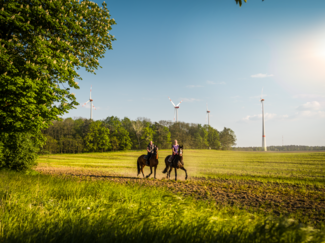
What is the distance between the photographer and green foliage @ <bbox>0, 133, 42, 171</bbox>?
15.1m

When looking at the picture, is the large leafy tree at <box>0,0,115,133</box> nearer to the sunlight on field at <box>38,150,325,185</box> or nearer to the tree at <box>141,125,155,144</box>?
the sunlight on field at <box>38,150,325,185</box>

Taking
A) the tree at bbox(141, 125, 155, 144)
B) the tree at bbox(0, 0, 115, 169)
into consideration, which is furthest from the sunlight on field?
the tree at bbox(141, 125, 155, 144)

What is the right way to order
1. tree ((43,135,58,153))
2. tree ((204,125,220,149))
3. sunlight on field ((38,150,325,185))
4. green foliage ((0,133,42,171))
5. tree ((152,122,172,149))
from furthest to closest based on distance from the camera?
1. tree ((204,125,220,149))
2. tree ((152,122,172,149))
3. tree ((43,135,58,153))
4. sunlight on field ((38,150,325,185))
5. green foliage ((0,133,42,171))

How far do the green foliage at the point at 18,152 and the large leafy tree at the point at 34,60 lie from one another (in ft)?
4.41

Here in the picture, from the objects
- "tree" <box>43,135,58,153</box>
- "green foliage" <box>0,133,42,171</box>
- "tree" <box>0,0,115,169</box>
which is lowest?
"tree" <box>43,135,58,153</box>

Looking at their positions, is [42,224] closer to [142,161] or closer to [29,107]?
[29,107]

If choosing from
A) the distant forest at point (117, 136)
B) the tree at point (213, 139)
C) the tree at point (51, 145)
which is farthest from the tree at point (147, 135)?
the tree at point (213, 139)

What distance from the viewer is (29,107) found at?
500 inches

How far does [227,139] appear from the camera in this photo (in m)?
134

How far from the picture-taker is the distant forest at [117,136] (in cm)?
7781

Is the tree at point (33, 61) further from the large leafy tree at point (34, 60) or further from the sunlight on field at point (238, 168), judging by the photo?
the sunlight on field at point (238, 168)

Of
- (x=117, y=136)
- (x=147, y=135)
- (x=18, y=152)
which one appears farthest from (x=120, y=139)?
(x=18, y=152)

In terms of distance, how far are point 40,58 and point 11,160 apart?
8.34 metres

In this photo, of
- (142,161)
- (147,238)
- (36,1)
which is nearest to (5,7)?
(36,1)
